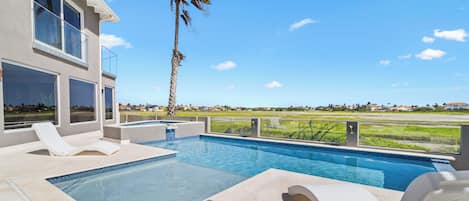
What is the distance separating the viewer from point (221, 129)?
11438 millimetres

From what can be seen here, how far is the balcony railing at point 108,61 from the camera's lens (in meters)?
11.6

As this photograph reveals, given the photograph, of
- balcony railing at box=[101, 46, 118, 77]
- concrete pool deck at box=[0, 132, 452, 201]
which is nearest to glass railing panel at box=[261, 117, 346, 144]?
concrete pool deck at box=[0, 132, 452, 201]

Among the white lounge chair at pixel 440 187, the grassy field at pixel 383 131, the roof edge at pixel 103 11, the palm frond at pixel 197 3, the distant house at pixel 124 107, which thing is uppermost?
the palm frond at pixel 197 3

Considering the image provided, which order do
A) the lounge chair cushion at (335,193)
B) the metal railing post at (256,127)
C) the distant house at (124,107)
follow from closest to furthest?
the lounge chair cushion at (335,193)
the metal railing post at (256,127)
the distant house at (124,107)

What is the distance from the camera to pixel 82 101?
966 centimetres

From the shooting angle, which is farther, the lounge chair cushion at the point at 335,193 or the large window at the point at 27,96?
the large window at the point at 27,96

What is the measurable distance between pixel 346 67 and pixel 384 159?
72.4ft

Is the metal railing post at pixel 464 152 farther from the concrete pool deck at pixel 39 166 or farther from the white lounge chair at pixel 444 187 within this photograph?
the concrete pool deck at pixel 39 166

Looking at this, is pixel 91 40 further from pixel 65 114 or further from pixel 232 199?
pixel 232 199

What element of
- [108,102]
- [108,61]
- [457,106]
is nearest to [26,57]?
[108,61]

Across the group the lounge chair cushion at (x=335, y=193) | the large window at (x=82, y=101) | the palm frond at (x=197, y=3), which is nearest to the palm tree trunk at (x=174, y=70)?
the palm frond at (x=197, y=3)

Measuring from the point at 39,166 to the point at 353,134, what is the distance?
30.4 feet

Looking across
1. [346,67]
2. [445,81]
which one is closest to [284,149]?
[346,67]

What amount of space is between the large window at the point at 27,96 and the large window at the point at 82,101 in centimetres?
105
